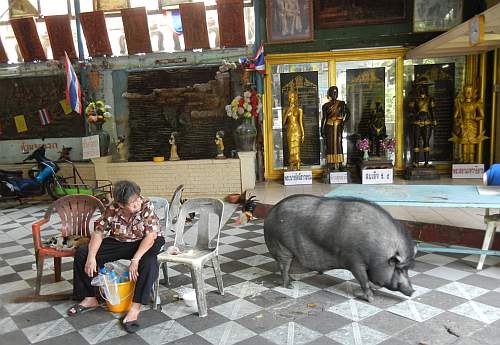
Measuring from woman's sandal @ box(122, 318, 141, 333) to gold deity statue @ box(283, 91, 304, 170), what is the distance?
5555 mm

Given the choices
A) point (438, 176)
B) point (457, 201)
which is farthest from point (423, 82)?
point (457, 201)

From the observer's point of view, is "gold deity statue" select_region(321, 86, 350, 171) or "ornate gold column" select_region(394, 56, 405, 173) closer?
"gold deity statue" select_region(321, 86, 350, 171)

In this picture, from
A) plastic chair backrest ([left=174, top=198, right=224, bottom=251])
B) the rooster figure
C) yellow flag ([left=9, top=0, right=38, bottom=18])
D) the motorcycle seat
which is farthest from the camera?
yellow flag ([left=9, top=0, right=38, bottom=18])

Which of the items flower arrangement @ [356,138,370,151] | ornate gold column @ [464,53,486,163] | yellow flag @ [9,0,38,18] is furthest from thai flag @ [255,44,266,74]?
yellow flag @ [9,0,38,18]

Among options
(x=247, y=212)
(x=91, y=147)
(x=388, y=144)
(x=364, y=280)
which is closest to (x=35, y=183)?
(x=91, y=147)

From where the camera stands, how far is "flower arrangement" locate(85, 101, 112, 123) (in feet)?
28.5

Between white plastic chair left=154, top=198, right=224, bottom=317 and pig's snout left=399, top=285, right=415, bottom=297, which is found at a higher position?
white plastic chair left=154, top=198, right=224, bottom=317

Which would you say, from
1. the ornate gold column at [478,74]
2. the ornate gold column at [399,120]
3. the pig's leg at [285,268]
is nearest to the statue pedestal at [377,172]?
the ornate gold column at [399,120]

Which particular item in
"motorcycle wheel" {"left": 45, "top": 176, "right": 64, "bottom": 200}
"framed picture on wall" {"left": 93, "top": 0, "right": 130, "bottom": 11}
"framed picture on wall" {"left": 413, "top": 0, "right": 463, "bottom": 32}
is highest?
"framed picture on wall" {"left": 93, "top": 0, "right": 130, "bottom": 11}

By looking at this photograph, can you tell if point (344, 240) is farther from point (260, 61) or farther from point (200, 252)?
point (260, 61)

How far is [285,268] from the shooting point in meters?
3.98

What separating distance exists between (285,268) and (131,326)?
1.44m

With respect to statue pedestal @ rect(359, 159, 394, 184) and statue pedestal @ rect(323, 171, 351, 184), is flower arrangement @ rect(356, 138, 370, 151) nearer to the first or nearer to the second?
statue pedestal @ rect(359, 159, 394, 184)

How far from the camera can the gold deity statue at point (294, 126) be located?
8.25 m
